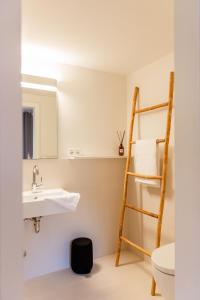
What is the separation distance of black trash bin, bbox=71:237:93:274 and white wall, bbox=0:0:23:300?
1.56 metres

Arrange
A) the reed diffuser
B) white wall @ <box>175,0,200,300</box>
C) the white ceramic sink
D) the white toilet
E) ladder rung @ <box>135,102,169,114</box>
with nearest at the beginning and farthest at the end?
1. white wall @ <box>175,0,200,300</box>
2. the white toilet
3. the white ceramic sink
4. ladder rung @ <box>135,102,169,114</box>
5. the reed diffuser

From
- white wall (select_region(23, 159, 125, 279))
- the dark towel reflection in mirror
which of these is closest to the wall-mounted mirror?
the dark towel reflection in mirror

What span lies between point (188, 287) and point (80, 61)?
Result: 87.9 inches

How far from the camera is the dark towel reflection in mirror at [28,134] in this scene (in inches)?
88.4

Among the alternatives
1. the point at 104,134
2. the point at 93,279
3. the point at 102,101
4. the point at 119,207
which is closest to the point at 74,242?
the point at 93,279

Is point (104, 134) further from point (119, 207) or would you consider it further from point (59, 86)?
point (119, 207)

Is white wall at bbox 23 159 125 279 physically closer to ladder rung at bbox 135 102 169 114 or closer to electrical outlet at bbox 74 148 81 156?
electrical outlet at bbox 74 148 81 156

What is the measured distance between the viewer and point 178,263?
758 mm

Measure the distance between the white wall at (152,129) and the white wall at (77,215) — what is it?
1.03 ft

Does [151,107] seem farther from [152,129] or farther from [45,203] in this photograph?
[45,203]

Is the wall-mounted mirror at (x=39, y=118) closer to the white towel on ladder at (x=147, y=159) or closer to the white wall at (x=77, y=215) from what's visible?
the white wall at (x=77, y=215)

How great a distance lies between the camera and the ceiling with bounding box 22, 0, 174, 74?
1.48 meters

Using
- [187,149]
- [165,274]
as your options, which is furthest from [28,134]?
[187,149]

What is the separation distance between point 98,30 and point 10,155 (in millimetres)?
1440
